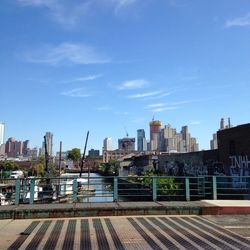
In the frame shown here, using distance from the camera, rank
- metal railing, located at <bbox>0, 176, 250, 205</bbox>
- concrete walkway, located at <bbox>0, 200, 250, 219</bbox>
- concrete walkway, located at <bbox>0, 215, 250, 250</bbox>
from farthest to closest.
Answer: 1. metal railing, located at <bbox>0, 176, 250, 205</bbox>
2. concrete walkway, located at <bbox>0, 200, 250, 219</bbox>
3. concrete walkway, located at <bbox>0, 215, 250, 250</bbox>

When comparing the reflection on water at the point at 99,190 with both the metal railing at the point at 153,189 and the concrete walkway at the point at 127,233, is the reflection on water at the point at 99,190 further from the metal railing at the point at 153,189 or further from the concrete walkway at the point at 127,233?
the concrete walkway at the point at 127,233

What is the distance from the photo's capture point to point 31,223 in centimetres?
1349

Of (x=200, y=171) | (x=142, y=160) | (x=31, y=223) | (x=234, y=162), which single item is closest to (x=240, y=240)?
(x=31, y=223)

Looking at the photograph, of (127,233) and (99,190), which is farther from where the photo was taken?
(99,190)

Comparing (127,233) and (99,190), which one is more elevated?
(99,190)

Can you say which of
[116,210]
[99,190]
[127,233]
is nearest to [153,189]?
[99,190]

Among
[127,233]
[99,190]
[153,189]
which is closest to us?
[127,233]

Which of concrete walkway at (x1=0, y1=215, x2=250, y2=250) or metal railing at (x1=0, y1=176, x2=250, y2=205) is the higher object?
metal railing at (x1=0, y1=176, x2=250, y2=205)

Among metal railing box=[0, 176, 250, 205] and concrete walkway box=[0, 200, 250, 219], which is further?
metal railing box=[0, 176, 250, 205]

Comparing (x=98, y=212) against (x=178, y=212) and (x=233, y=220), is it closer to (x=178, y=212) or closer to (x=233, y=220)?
(x=178, y=212)

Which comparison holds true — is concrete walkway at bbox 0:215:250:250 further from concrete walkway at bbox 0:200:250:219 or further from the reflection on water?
the reflection on water

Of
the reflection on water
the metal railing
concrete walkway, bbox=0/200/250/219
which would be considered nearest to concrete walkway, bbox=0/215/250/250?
concrete walkway, bbox=0/200/250/219

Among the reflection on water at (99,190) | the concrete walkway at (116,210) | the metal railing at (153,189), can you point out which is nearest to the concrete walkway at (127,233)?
the concrete walkway at (116,210)

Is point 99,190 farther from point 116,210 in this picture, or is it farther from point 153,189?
point 116,210
